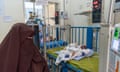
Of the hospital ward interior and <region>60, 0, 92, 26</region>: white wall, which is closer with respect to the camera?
the hospital ward interior

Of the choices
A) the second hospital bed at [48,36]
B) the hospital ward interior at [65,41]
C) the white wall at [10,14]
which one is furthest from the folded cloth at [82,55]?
the white wall at [10,14]

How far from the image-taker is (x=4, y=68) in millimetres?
1154

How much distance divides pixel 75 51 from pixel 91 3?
1347 mm

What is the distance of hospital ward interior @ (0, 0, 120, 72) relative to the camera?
106cm

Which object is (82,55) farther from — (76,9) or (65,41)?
(76,9)

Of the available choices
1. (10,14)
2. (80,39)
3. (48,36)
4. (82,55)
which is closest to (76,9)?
(80,39)

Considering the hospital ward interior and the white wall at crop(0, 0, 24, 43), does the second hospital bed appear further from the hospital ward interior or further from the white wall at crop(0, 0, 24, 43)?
the white wall at crop(0, 0, 24, 43)

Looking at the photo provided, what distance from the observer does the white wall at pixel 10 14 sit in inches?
99.2

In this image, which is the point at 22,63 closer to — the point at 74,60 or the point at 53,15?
the point at 74,60

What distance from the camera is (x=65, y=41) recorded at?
290 centimetres

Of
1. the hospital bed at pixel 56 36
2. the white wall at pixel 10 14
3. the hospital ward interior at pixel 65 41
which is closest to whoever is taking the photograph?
the hospital ward interior at pixel 65 41

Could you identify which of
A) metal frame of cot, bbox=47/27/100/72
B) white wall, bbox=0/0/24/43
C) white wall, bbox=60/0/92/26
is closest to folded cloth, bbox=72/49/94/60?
metal frame of cot, bbox=47/27/100/72

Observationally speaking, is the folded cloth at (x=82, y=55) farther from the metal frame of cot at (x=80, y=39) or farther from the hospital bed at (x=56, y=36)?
the hospital bed at (x=56, y=36)

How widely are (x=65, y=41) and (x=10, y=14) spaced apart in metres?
1.26
